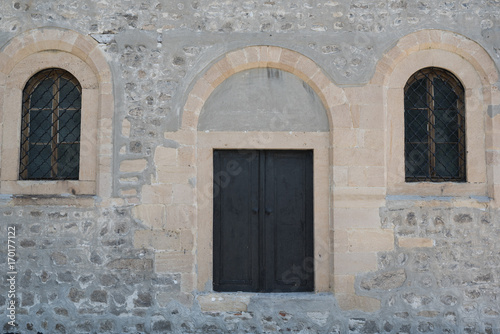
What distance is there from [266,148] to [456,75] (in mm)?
2341

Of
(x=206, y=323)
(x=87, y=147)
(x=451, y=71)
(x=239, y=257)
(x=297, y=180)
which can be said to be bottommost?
(x=206, y=323)

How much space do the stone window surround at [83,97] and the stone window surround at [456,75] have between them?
311 cm

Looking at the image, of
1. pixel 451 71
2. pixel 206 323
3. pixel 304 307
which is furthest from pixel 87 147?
pixel 451 71

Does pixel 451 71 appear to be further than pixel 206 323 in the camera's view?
Yes

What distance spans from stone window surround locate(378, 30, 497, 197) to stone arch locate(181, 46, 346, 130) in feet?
1.78

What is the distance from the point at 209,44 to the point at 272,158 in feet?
4.83

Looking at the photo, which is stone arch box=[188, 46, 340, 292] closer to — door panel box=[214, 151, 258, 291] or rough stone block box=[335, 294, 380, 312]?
door panel box=[214, 151, 258, 291]

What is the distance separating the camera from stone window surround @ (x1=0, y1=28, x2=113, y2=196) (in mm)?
5328

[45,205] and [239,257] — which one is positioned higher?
[45,205]

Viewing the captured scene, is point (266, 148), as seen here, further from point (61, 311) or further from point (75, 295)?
point (61, 311)

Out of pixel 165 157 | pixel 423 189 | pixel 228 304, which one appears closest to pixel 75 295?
pixel 228 304

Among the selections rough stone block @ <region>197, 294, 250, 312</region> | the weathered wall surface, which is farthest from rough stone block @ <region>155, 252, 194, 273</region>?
rough stone block @ <region>197, 294, 250, 312</region>

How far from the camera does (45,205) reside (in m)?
5.27

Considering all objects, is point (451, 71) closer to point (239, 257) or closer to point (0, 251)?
point (239, 257)
